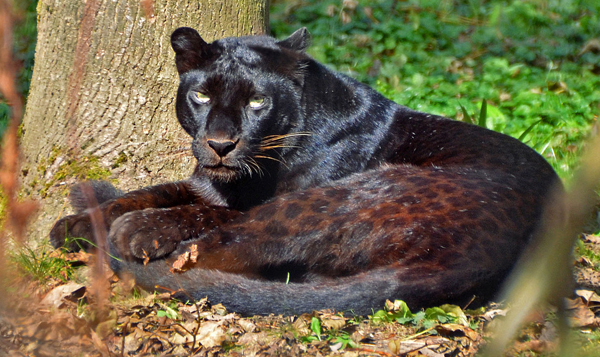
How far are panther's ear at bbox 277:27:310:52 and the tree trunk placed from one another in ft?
1.70

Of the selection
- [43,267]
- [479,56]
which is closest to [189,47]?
[43,267]

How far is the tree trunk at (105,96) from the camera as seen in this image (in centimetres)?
339

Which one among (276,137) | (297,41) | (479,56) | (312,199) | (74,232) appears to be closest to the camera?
(312,199)

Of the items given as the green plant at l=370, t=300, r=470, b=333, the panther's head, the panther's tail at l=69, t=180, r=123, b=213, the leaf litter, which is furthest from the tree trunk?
the green plant at l=370, t=300, r=470, b=333

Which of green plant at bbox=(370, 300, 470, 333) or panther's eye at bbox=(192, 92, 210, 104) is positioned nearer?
green plant at bbox=(370, 300, 470, 333)

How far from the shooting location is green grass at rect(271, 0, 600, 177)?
5.55 m

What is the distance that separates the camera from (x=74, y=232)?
3.10 metres

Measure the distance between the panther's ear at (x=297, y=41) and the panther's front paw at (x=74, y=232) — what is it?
1536 millimetres

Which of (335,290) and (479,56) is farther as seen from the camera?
(479,56)

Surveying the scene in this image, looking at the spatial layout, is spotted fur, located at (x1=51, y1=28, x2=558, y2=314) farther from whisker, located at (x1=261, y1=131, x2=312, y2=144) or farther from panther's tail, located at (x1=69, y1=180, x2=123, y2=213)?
panther's tail, located at (x1=69, y1=180, x2=123, y2=213)

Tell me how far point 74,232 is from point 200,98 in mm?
1025

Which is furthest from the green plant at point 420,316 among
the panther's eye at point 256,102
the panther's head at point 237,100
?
the panther's eye at point 256,102

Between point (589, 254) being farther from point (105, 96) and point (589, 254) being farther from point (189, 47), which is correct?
point (105, 96)

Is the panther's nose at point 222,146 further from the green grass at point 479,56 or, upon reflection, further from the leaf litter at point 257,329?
the green grass at point 479,56
